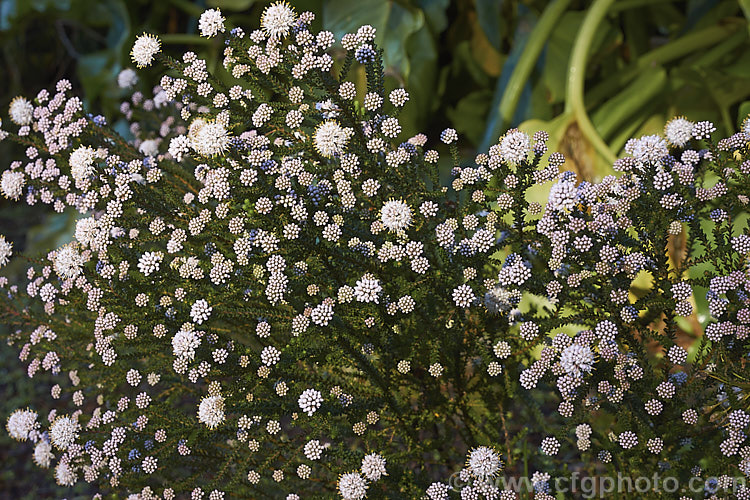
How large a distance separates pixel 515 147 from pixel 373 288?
28 centimetres

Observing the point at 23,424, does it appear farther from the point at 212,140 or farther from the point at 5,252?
the point at 212,140

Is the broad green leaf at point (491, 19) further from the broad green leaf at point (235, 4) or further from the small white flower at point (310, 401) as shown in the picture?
the small white flower at point (310, 401)

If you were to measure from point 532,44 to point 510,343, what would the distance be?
1361 millimetres

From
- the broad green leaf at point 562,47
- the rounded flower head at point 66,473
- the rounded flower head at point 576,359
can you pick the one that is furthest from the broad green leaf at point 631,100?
the rounded flower head at point 66,473

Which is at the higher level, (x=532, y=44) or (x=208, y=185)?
(x=532, y=44)

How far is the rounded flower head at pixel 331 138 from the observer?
936mm

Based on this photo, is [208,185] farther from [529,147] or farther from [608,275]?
[608,275]

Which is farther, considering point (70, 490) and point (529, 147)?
point (70, 490)

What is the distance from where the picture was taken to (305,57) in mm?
930

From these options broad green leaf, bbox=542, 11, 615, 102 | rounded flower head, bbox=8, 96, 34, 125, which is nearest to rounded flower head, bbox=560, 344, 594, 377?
rounded flower head, bbox=8, 96, 34, 125

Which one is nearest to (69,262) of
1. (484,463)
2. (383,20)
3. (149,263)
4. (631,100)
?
(149,263)

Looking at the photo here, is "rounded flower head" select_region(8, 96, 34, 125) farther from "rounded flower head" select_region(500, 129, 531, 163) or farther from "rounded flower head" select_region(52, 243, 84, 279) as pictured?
"rounded flower head" select_region(500, 129, 531, 163)

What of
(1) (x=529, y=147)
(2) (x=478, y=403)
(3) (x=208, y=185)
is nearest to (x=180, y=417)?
(3) (x=208, y=185)

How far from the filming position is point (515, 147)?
36.7 inches
